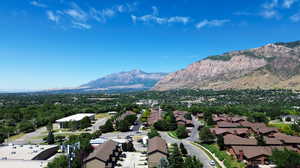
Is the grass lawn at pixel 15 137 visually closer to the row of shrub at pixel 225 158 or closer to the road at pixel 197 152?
the road at pixel 197 152

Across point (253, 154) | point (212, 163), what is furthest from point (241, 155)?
point (212, 163)

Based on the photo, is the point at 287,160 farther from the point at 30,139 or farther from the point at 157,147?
the point at 30,139

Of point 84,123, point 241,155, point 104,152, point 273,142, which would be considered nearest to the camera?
point 104,152

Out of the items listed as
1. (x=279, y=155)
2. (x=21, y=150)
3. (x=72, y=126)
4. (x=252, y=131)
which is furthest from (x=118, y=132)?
(x=279, y=155)

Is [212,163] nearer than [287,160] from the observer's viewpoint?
No

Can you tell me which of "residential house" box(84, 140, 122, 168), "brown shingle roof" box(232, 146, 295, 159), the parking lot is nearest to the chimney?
"brown shingle roof" box(232, 146, 295, 159)

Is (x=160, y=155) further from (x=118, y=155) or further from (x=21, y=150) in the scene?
(x=21, y=150)

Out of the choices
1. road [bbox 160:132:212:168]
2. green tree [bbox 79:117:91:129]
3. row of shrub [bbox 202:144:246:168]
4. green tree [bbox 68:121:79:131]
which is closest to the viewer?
row of shrub [bbox 202:144:246:168]

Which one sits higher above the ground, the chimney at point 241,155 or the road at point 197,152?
the chimney at point 241,155

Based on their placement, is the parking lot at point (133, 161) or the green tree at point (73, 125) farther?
the green tree at point (73, 125)

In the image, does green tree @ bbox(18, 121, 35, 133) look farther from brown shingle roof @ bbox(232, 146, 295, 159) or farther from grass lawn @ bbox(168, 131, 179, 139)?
brown shingle roof @ bbox(232, 146, 295, 159)

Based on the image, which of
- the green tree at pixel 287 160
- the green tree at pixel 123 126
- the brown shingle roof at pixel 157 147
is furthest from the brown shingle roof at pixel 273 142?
the green tree at pixel 123 126
